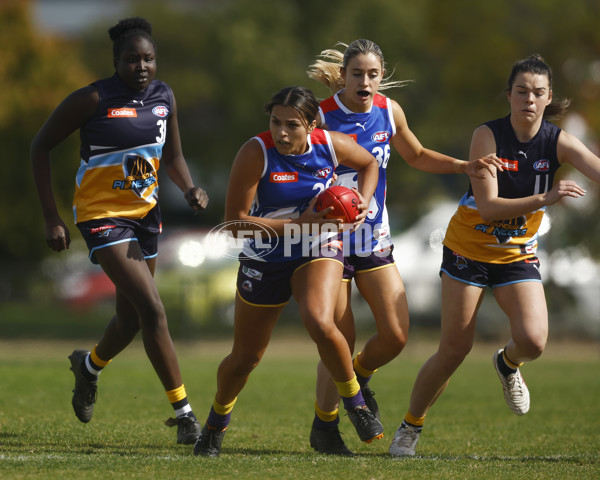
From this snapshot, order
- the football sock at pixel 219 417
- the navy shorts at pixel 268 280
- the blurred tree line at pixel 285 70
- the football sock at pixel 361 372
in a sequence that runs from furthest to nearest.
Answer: the blurred tree line at pixel 285 70, the football sock at pixel 361 372, the football sock at pixel 219 417, the navy shorts at pixel 268 280

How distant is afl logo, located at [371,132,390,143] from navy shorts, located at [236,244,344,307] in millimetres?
1038

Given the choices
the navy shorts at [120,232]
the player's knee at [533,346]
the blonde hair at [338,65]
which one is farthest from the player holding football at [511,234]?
the navy shorts at [120,232]

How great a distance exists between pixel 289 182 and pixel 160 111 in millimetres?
1309

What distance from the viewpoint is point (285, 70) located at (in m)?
24.8

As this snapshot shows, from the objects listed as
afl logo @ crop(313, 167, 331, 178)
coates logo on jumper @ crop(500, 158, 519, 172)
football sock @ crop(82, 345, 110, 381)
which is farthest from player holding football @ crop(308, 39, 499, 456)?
football sock @ crop(82, 345, 110, 381)

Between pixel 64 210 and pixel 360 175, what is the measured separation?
1413 centimetres

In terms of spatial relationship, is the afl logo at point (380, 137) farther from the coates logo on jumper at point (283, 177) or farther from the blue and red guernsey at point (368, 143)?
the coates logo on jumper at point (283, 177)

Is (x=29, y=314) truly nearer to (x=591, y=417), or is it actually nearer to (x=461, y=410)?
(x=461, y=410)

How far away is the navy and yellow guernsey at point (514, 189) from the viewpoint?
19.6 ft

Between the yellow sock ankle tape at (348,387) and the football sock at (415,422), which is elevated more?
the yellow sock ankle tape at (348,387)

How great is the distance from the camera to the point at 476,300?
601cm

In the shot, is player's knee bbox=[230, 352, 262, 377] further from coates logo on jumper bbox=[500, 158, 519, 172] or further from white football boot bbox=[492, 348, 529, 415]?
coates logo on jumper bbox=[500, 158, 519, 172]

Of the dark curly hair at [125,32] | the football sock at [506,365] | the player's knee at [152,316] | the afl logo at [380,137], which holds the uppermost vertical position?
the dark curly hair at [125,32]

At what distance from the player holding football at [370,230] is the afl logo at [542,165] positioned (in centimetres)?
48
